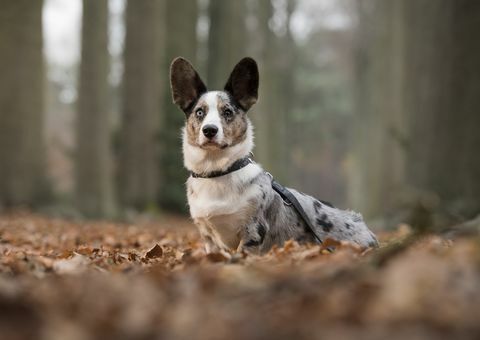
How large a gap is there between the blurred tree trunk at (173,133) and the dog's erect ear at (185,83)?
1131 cm

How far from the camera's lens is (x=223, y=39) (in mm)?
20516

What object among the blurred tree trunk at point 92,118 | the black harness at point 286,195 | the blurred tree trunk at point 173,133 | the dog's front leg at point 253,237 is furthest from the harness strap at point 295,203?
the blurred tree trunk at point 173,133

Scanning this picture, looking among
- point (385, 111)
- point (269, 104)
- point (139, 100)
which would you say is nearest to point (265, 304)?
point (139, 100)

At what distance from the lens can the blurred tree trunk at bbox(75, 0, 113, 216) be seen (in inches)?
518

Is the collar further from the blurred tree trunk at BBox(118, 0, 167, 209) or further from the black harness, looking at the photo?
the blurred tree trunk at BBox(118, 0, 167, 209)

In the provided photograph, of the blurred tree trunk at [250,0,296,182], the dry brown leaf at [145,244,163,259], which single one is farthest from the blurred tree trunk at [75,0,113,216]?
the blurred tree trunk at [250,0,296,182]

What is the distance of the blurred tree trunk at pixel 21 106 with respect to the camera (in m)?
14.0

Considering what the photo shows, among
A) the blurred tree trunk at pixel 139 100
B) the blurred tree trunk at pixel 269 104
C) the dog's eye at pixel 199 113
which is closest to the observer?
the dog's eye at pixel 199 113

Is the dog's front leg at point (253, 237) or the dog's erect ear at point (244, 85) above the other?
the dog's erect ear at point (244, 85)

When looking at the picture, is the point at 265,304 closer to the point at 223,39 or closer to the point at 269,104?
the point at 223,39

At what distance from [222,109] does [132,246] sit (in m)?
2.19

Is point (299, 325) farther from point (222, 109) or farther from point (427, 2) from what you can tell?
point (427, 2)

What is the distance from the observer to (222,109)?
18.2 ft

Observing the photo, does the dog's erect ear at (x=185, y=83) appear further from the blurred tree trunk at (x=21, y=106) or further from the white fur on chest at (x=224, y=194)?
the blurred tree trunk at (x=21, y=106)
